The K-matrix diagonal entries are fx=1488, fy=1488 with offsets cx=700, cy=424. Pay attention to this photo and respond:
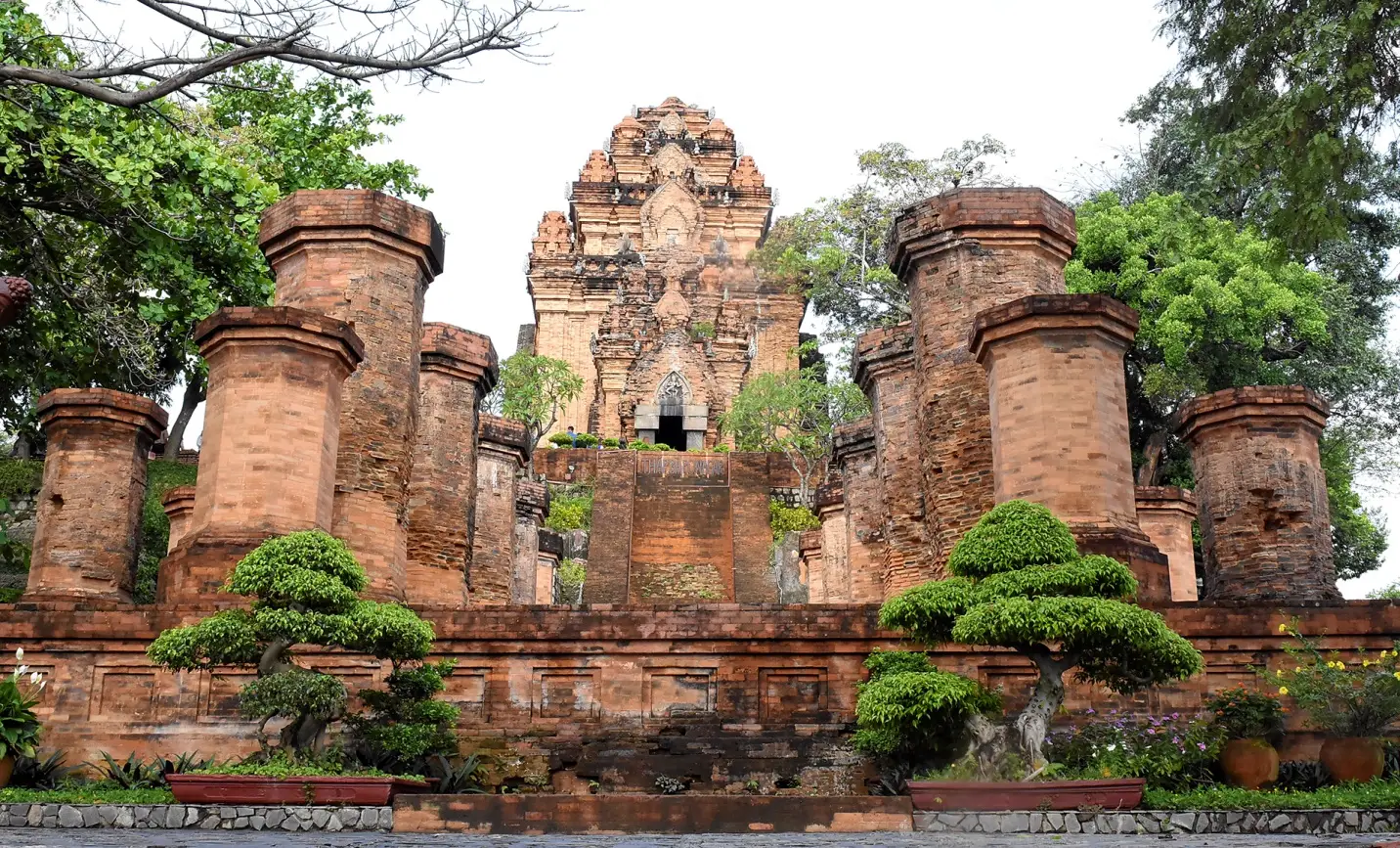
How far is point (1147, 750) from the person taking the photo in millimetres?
11141

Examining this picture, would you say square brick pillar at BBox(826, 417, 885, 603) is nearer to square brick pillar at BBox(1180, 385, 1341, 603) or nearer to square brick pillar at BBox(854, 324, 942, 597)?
square brick pillar at BBox(854, 324, 942, 597)

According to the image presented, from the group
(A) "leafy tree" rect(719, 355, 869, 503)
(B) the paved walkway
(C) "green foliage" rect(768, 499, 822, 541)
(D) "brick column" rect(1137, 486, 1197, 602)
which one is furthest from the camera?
(A) "leafy tree" rect(719, 355, 869, 503)

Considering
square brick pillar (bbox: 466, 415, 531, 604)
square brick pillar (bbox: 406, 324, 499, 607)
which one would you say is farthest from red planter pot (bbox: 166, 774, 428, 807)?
square brick pillar (bbox: 466, 415, 531, 604)

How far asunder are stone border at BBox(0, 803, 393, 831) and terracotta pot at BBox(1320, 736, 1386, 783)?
271 inches

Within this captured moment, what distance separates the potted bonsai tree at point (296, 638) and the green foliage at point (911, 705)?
3.30 m

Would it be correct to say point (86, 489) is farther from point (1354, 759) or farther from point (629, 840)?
point (1354, 759)

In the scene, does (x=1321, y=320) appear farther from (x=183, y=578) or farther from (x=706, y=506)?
(x=183, y=578)

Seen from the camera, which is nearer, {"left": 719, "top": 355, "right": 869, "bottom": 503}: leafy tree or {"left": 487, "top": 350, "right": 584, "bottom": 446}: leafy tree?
{"left": 719, "top": 355, "right": 869, "bottom": 503}: leafy tree

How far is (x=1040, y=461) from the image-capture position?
13.8 meters

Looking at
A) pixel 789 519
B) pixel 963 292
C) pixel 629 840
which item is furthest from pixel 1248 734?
pixel 789 519

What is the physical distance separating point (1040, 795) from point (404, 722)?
4.84 meters

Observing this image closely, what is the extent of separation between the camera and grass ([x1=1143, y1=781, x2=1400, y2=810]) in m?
Answer: 10.1

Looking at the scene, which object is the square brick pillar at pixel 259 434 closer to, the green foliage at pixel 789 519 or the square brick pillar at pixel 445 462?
the square brick pillar at pixel 445 462

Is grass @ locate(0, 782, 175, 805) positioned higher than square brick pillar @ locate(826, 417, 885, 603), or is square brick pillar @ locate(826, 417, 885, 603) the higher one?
square brick pillar @ locate(826, 417, 885, 603)
